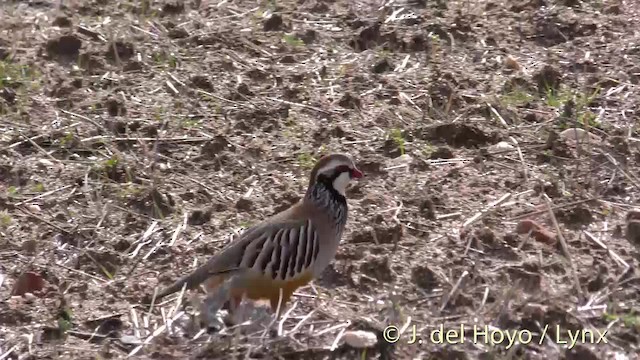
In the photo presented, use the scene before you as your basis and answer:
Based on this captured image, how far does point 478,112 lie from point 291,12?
177 centimetres

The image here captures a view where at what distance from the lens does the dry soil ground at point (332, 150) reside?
4.61 meters

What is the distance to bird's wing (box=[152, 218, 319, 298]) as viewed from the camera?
180 inches

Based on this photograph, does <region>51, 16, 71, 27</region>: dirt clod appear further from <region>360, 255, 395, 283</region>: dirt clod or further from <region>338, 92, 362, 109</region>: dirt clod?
<region>360, 255, 395, 283</region>: dirt clod

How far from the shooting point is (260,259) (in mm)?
4570

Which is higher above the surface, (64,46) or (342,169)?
(342,169)

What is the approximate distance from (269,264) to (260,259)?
4 centimetres

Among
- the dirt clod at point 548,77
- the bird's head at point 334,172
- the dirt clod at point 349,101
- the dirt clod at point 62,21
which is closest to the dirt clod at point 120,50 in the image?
the dirt clod at point 62,21

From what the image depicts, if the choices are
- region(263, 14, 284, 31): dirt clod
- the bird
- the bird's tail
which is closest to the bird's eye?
the bird

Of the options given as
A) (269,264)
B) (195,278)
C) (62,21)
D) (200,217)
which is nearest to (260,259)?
(269,264)

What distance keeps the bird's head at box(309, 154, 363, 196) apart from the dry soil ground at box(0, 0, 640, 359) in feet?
1.10

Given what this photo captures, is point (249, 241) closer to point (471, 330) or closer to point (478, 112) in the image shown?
point (471, 330)

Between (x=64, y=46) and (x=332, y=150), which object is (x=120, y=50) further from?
(x=332, y=150)

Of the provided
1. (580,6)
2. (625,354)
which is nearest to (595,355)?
(625,354)

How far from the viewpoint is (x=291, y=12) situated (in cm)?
769
